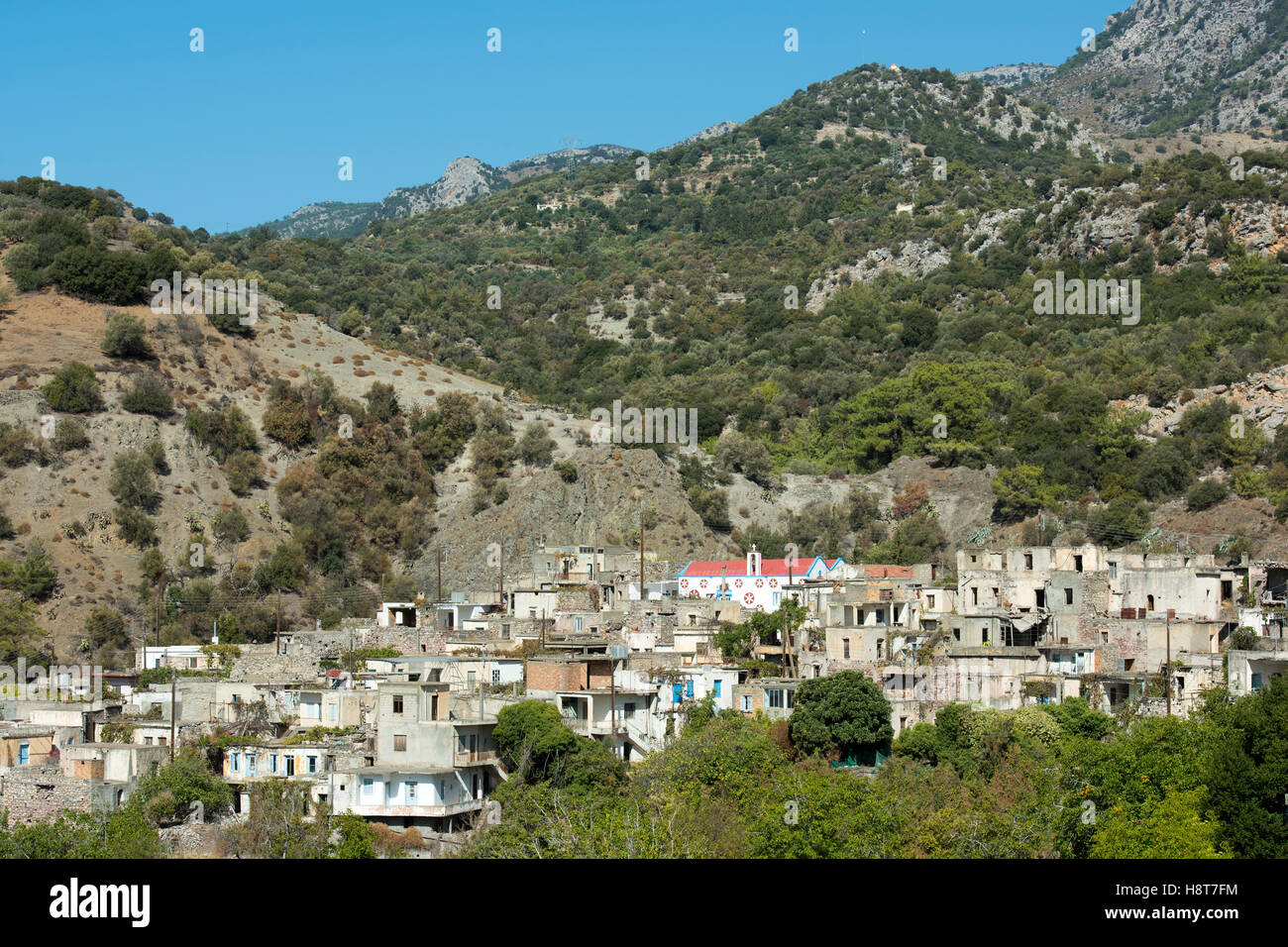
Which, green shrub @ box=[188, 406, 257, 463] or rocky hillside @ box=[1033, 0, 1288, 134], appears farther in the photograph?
rocky hillside @ box=[1033, 0, 1288, 134]

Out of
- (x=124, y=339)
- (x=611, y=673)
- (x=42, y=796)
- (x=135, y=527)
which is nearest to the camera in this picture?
(x=42, y=796)

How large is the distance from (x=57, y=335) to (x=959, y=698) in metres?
55.6

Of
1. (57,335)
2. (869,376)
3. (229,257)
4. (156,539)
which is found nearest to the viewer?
(156,539)

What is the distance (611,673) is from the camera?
110ft

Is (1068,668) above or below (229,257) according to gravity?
below

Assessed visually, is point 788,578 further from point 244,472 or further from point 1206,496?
point 244,472

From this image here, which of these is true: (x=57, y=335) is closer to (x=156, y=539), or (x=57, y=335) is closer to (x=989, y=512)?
(x=156, y=539)

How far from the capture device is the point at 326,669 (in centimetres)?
3678

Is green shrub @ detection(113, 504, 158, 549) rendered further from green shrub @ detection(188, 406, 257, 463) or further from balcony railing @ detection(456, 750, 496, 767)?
balcony railing @ detection(456, 750, 496, 767)

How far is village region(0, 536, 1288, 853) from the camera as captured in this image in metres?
28.1

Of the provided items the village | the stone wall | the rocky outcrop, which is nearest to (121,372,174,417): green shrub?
the village

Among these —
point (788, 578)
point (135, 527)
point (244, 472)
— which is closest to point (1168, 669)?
point (788, 578)

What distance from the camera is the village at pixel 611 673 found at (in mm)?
28141
